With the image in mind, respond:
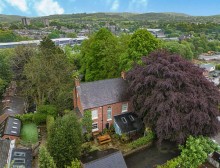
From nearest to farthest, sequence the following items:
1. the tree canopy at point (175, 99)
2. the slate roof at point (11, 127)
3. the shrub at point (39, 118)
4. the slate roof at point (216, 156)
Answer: the tree canopy at point (175, 99), the slate roof at point (216, 156), the slate roof at point (11, 127), the shrub at point (39, 118)

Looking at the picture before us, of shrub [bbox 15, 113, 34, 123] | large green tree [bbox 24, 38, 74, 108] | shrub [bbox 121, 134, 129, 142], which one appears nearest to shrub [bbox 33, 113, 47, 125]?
shrub [bbox 15, 113, 34, 123]

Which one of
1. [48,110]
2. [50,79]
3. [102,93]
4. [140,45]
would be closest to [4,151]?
[48,110]

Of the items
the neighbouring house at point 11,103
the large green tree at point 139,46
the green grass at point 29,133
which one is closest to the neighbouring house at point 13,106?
the neighbouring house at point 11,103

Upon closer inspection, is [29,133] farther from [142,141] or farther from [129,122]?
[142,141]

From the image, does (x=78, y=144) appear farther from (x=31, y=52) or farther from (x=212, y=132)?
(x=31, y=52)

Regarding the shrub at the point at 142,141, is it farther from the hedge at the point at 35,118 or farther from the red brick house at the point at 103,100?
the hedge at the point at 35,118

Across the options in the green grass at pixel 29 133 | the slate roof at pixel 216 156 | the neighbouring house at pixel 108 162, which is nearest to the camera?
the neighbouring house at pixel 108 162

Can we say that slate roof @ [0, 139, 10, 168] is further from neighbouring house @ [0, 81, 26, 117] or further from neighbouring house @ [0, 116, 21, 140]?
neighbouring house @ [0, 81, 26, 117]
